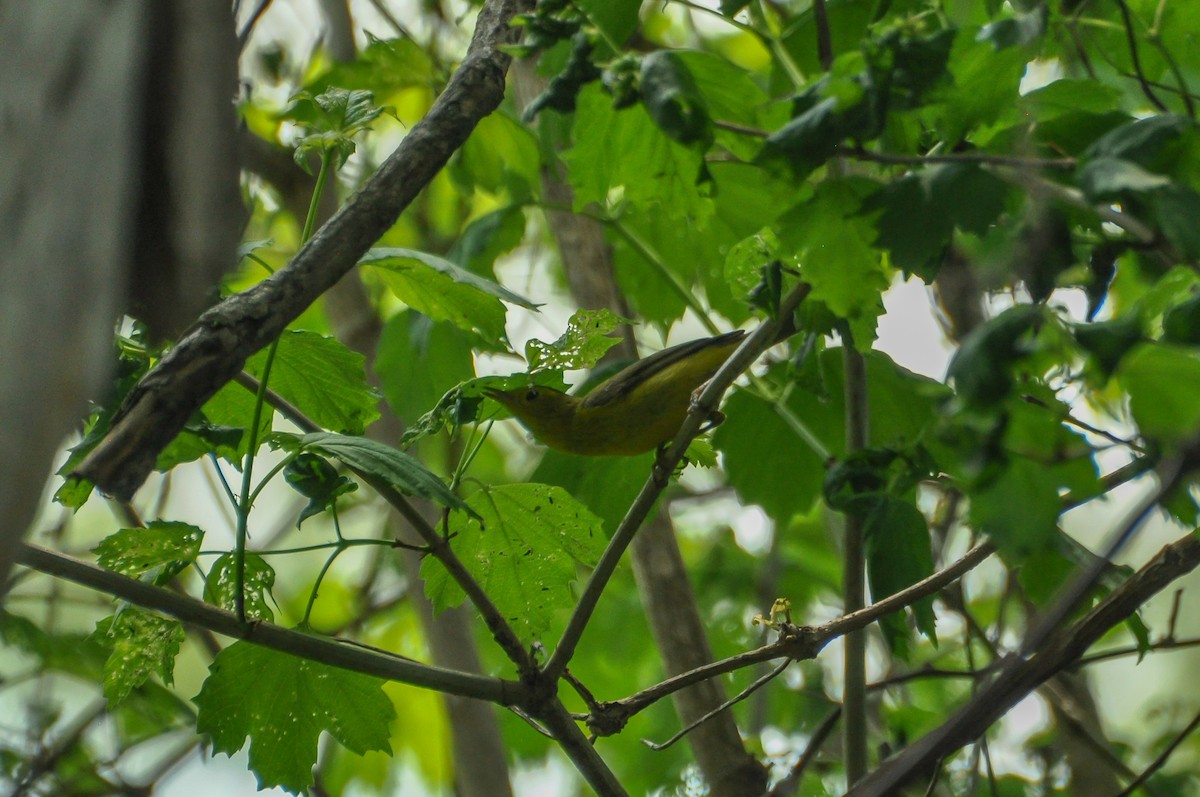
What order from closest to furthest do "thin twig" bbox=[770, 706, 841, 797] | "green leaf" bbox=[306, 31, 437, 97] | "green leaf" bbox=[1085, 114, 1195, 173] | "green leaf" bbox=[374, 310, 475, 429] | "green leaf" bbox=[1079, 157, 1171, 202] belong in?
"green leaf" bbox=[1079, 157, 1171, 202] → "green leaf" bbox=[1085, 114, 1195, 173] → "thin twig" bbox=[770, 706, 841, 797] → "green leaf" bbox=[374, 310, 475, 429] → "green leaf" bbox=[306, 31, 437, 97]

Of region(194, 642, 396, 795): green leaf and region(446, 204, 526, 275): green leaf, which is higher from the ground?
region(446, 204, 526, 275): green leaf

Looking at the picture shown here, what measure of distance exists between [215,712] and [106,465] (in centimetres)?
84

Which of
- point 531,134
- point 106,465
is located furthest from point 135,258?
point 531,134

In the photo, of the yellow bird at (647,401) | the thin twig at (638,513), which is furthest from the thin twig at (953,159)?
the yellow bird at (647,401)

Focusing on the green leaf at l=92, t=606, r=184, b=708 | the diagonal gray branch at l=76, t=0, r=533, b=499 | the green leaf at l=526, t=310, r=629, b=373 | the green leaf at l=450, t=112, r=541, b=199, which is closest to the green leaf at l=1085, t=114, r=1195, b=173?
the green leaf at l=526, t=310, r=629, b=373

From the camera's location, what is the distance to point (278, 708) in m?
2.16

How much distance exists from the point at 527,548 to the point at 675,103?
1.05 meters

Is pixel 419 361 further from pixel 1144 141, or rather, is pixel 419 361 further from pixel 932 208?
pixel 1144 141

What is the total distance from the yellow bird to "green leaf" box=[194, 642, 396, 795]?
1639 mm

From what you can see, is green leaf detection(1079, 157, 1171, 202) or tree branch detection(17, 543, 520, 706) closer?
green leaf detection(1079, 157, 1171, 202)

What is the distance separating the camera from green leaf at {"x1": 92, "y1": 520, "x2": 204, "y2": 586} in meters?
2.06

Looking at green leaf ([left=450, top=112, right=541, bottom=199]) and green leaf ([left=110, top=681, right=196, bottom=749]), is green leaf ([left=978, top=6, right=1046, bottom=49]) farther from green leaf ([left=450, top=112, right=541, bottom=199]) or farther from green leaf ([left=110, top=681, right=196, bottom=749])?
green leaf ([left=110, top=681, right=196, bottom=749])

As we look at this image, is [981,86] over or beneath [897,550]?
over

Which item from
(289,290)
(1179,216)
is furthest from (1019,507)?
(289,290)
